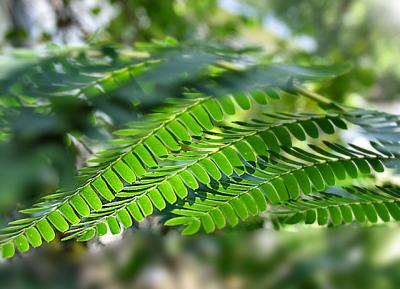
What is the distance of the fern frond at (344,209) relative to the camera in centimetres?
43

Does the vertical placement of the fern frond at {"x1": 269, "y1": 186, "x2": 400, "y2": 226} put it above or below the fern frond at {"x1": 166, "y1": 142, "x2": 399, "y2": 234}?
below

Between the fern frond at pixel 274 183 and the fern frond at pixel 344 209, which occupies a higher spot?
the fern frond at pixel 274 183

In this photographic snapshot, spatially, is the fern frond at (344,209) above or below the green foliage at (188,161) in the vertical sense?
below

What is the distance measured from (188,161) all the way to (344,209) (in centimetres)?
13

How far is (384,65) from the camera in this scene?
935 cm

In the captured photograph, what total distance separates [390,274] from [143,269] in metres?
0.12

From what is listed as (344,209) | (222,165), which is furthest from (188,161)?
(344,209)

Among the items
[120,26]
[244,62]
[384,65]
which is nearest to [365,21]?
[384,65]

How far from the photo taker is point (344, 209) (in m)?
0.44

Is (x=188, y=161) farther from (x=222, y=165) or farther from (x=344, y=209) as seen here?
(x=344, y=209)

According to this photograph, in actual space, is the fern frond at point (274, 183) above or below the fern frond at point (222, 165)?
below

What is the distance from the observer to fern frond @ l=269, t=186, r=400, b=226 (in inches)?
17.0

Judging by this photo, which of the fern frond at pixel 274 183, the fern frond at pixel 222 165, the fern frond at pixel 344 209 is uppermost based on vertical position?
the fern frond at pixel 222 165

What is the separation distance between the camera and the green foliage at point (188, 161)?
38cm
